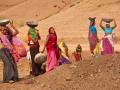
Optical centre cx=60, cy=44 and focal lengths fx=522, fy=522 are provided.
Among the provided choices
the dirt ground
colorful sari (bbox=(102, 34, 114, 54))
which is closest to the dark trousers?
the dirt ground

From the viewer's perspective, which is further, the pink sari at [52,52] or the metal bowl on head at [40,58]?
the pink sari at [52,52]

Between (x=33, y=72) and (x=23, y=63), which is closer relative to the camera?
(x=33, y=72)

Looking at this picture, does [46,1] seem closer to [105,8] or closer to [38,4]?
[38,4]

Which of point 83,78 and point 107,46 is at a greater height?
point 107,46

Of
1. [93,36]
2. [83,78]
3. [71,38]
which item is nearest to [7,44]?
[83,78]

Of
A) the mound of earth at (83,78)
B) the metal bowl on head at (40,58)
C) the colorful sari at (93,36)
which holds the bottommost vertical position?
the mound of earth at (83,78)

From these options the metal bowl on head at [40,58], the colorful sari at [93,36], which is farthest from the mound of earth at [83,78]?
the colorful sari at [93,36]

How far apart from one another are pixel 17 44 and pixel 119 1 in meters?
19.3

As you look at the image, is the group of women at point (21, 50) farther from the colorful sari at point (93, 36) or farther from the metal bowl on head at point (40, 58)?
the colorful sari at point (93, 36)

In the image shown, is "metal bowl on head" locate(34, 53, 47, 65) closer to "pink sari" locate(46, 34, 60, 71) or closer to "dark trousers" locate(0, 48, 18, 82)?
"pink sari" locate(46, 34, 60, 71)

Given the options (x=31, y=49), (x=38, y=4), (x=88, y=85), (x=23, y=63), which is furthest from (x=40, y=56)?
(x=38, y=4)

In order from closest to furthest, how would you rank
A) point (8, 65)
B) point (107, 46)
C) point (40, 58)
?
point (8, 65) < point (40, 58) < point (107, 46)

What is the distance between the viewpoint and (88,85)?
420 inches

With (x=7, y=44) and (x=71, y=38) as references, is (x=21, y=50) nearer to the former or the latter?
(x=7, y=44)
